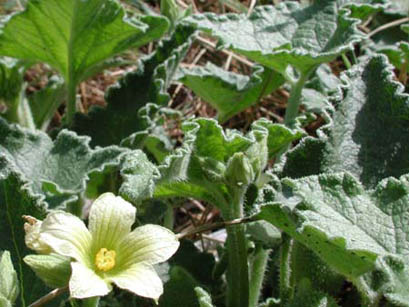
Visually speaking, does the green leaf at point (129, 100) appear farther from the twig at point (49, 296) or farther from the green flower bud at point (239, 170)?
the twig at point (49, 296)

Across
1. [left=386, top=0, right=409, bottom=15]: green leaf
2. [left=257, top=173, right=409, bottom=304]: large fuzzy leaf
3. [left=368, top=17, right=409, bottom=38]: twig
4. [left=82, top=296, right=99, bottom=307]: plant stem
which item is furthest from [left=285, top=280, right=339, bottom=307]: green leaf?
[left=386, top=0, right=409, bottom=15]: green leaf

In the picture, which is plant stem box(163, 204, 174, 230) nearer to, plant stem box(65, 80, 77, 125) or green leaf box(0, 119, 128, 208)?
green leaf box(0, 119, 128, 208)

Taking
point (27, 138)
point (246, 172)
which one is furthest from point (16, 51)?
point (246, 172)

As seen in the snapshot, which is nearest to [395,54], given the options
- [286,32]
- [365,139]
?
[286,32]

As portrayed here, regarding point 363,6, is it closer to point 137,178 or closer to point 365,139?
point 365,139

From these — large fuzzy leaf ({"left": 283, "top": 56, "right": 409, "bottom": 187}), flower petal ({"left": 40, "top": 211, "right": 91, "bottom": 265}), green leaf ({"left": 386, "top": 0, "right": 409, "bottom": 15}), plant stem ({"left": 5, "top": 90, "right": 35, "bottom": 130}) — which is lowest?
plant stem ({"left": 5, "top": 90, "right": 35, "bottom": 130})

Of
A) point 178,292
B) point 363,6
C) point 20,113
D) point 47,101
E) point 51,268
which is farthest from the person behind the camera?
point 47,101
